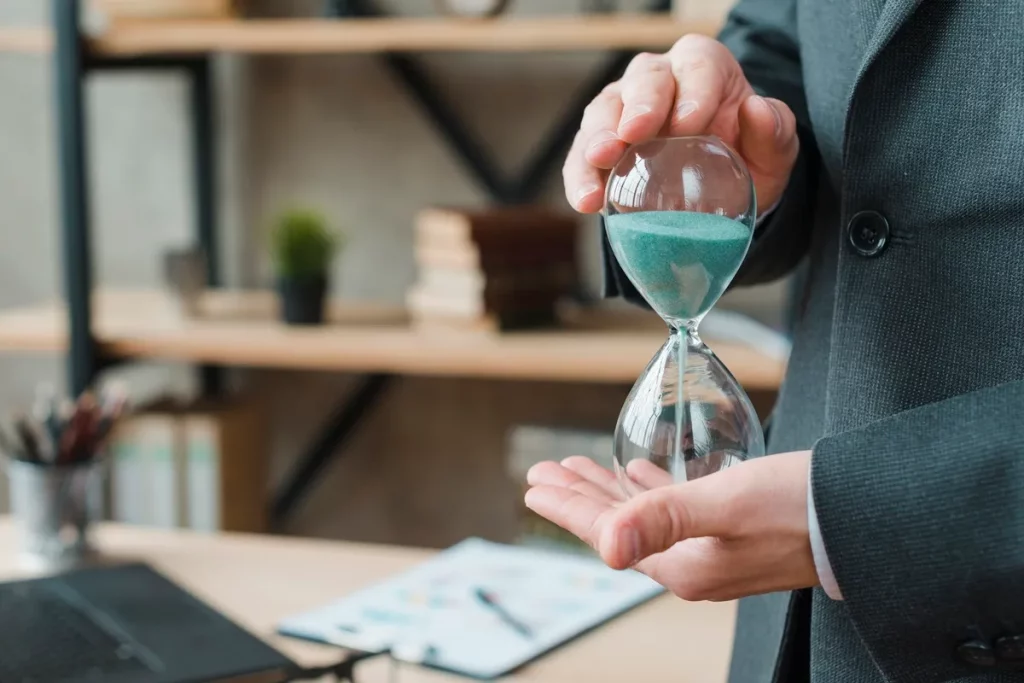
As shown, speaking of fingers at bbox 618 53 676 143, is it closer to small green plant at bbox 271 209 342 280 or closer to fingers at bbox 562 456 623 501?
fingers at bbox 562 456 623 501

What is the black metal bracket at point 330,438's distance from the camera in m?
2.25

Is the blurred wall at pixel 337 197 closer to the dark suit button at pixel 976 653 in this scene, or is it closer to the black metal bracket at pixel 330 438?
the black metal bracket at pixel 330 438

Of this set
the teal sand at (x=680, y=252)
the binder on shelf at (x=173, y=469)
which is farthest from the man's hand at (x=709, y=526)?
the binder on shelf at (x=173, y=469)

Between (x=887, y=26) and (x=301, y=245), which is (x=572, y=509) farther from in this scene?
(x=301, y=245)

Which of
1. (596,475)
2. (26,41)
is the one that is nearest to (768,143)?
(596,475)

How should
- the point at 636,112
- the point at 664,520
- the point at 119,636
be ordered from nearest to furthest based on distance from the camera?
the point at 664,520 → the point at 636,112 → the point at 119,636

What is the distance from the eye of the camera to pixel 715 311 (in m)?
1.92

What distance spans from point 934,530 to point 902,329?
169 millimetres

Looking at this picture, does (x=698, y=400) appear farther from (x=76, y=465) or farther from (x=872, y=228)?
(x=76, y=465)

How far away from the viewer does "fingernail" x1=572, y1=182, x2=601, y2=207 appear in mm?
731

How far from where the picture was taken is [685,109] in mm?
723

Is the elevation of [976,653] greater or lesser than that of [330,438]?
greater

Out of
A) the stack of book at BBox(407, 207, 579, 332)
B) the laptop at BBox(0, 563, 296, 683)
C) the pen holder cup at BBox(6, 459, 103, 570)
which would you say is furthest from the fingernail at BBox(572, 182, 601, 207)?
the stack of book at BBox(407, 207, 579, 332)

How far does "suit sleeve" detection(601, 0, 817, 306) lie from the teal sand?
15cm
